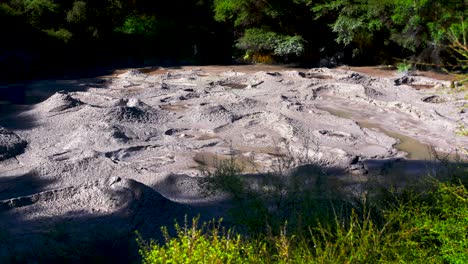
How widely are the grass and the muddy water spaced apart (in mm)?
3388

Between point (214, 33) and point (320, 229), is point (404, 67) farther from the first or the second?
point (320, 229)

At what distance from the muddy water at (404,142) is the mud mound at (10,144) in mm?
5450

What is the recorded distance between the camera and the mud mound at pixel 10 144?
26.6ft

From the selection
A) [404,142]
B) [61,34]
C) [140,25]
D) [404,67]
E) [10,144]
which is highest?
[140,25]

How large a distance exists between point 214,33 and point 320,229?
1716 cm

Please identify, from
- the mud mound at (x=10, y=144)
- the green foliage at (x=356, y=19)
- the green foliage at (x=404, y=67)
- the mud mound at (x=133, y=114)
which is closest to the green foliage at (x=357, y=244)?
the mud mound at (x=10, y=144)

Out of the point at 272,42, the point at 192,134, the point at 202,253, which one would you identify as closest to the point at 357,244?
the point at 202,253

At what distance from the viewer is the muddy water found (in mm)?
8742

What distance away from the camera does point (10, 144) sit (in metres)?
8.37

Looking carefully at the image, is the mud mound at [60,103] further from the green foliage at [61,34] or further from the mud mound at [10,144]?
the green foliage at [61,34]

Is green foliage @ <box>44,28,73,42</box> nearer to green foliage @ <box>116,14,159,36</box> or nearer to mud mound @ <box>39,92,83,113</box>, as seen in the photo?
green foliage @ <box>116,14,159,36</box>

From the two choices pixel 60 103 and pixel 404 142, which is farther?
pixel 60 103

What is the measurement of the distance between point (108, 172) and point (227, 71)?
9.06 meters

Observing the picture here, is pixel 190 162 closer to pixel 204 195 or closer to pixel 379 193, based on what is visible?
pixel 204 195
